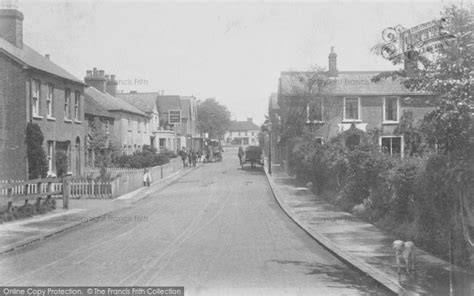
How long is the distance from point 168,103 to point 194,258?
223 feet

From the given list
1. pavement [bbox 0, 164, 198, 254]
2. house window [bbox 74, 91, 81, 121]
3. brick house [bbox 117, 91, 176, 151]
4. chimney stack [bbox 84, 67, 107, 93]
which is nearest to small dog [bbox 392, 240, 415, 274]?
pavement [bbox 0, 164, 198, 254]

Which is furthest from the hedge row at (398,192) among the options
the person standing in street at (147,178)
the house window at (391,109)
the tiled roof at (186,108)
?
the tiled roof at (186,108)

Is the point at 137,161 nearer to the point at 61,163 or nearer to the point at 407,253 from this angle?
the point at 61,163

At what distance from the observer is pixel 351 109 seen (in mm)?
36469

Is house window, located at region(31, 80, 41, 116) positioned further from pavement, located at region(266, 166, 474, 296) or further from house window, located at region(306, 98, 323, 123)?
house window, located at region(306, 98, 323, 123)

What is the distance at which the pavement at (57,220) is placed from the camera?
10820 millimetres

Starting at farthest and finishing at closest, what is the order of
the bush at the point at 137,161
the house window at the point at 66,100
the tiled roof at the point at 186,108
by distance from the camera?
the tiled roof at the point at 186,108
the bush at the point at 137,161
the house window at the point at 66,100

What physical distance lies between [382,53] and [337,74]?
2858cm

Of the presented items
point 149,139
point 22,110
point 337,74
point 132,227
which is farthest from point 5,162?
point 149,139

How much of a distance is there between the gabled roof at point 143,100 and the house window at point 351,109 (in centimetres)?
2716

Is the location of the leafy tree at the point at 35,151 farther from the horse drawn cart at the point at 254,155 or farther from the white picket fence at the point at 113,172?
the horse drawn cart at the point at 254,155

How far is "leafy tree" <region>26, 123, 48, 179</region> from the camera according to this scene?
21.6m

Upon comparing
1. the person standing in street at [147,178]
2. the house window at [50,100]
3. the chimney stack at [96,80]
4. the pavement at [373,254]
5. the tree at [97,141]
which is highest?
the chimney stack at [96,80]

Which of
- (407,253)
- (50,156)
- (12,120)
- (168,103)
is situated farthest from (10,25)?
(168,103)
